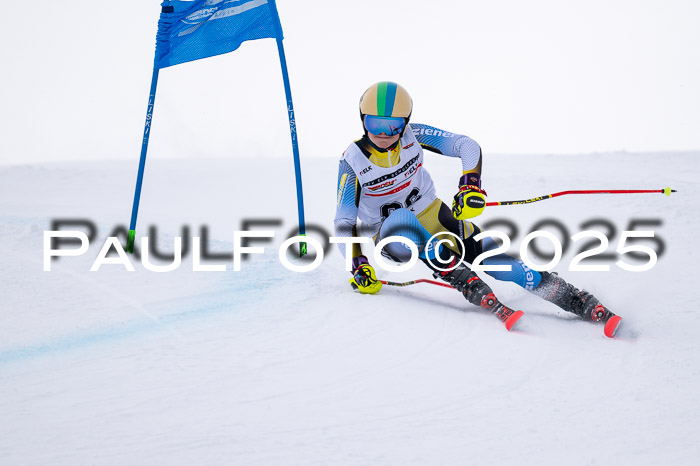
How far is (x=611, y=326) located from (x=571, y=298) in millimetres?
387

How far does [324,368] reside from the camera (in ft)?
10.8

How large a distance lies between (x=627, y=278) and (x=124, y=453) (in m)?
4.03

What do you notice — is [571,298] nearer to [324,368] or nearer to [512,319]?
[512,319]

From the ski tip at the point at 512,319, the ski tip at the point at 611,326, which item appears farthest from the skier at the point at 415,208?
the ski tip at the point at 611,326

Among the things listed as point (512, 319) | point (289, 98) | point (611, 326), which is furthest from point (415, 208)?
point (289, 98)

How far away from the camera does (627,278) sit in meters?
5.13

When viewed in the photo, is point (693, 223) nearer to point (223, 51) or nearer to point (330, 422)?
point (223, 51)

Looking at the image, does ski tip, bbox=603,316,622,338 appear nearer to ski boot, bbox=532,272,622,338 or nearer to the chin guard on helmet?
ski boot, bbox=532,272,622,338

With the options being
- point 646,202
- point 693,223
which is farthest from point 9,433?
point 646,202

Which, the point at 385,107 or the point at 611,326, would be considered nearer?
the point at 611,326

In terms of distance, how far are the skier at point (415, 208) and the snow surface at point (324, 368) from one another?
0.56ft

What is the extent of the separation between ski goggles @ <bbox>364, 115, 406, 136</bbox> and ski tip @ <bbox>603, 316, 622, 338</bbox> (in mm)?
1703

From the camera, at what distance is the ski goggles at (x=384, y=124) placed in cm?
419

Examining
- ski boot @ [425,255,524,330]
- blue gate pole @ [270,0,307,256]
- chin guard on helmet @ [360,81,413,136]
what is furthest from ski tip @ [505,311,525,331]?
blue gate pole @ [270,0,307,256]
